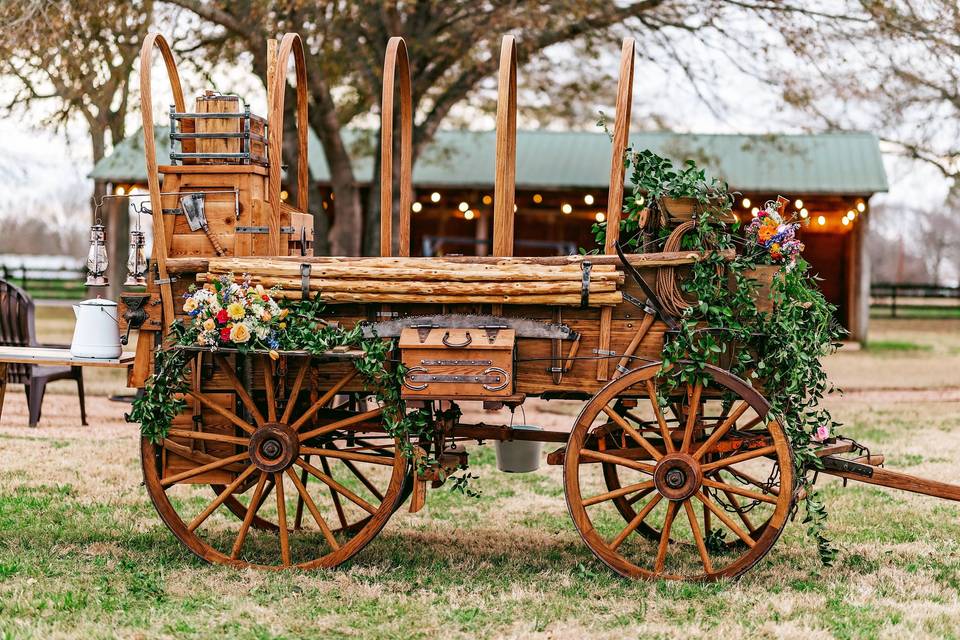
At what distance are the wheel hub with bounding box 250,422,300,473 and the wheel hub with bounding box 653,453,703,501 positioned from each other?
1.60 metres

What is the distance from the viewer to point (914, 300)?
111 feet

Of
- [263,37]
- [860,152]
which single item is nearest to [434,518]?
[263,37]

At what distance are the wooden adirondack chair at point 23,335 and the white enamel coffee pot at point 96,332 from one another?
406cm

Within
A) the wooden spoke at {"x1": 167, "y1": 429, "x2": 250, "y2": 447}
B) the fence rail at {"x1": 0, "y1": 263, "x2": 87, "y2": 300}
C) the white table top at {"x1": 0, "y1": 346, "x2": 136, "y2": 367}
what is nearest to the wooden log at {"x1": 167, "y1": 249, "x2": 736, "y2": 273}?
the white table top at {"x1": 0, "y1": 346, "x2": 136, "y2": 367}

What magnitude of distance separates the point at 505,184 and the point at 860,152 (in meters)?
17.7

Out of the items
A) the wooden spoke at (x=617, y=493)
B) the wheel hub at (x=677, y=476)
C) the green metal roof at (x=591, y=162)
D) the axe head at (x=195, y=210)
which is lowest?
the wooden spoke at (x=617, y=493)

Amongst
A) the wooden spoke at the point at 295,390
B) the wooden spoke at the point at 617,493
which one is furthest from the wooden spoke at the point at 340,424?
the wooden spoke at the point at 617,493

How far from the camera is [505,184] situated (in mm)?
4797

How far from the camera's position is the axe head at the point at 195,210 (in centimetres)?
488

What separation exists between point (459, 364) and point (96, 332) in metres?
1.73

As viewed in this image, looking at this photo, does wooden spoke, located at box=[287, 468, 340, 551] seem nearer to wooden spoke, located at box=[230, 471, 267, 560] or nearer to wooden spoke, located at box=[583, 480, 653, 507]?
wooden spoke, located at box=[230, 471, 267, 560]

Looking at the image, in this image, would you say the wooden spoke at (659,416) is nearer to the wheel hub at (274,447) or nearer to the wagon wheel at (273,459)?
the wagon wheel at (273,459)

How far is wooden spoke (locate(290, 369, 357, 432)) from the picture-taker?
468 cm

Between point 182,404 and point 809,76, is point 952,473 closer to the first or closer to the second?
point 182,404
